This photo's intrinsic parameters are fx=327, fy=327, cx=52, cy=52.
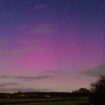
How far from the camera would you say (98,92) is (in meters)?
78.1

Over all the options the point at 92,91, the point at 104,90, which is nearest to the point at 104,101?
the point at 104,90

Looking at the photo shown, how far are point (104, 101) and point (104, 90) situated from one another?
15.9ft

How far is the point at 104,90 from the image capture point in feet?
253

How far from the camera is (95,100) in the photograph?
256ft

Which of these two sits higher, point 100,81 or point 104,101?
point 100,81

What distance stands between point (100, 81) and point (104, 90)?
376 centimetres

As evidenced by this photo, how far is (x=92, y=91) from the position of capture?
271ft

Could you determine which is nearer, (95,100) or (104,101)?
(104,101)

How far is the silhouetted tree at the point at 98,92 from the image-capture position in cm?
7612

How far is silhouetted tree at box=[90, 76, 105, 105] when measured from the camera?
76.1m

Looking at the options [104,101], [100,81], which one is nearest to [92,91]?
[100,81]

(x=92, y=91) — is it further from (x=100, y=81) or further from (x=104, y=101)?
(x=104, y=101)

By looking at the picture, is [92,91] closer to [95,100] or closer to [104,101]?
[95,100]

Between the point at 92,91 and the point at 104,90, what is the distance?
5866 mm
